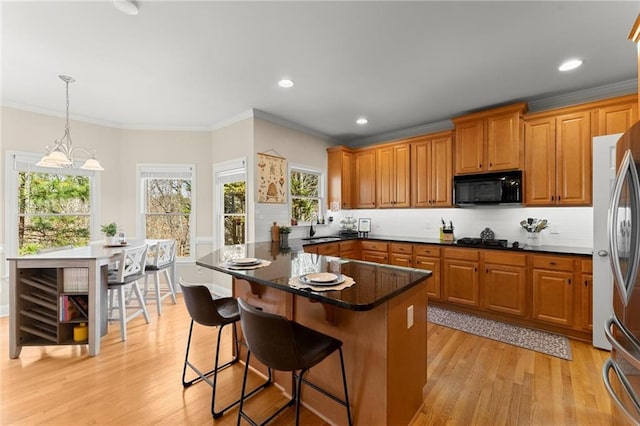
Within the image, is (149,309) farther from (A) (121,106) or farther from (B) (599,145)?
(B) (599,145)

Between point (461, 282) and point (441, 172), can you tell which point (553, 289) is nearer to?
point (461, 282)

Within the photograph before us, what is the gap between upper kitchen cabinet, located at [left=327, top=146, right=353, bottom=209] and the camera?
502cm

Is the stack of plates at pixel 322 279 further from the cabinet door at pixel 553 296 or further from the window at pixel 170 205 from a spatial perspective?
the window at pixel 170 205

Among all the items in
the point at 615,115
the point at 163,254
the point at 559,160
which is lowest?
the point at 163,254

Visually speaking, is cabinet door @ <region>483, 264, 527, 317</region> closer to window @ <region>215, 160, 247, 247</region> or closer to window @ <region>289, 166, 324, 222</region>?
window @ <region>289, 166, 324, 222</region>

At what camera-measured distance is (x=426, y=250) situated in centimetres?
388

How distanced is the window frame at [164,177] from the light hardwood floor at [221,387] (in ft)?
6.27

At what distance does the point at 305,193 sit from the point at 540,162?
331cm

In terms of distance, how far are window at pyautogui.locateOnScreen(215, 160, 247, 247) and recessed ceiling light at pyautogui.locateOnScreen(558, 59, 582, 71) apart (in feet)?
12.7

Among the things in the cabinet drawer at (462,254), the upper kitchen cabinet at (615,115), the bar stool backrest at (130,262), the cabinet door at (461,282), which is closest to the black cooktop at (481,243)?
the cabinet drawer at (462,254)

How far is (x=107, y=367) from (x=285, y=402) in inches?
66.5

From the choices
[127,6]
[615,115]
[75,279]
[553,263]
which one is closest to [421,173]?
[553,263]

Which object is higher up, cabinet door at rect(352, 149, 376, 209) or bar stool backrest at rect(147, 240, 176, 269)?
cabinet door at rect(352, 149, 376, 209)

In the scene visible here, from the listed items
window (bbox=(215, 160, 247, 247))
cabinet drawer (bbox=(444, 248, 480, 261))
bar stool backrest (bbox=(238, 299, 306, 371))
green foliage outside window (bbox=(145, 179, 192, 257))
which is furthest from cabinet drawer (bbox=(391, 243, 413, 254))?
green foliage outside window (bbox=(145, 179, 192, 257))
